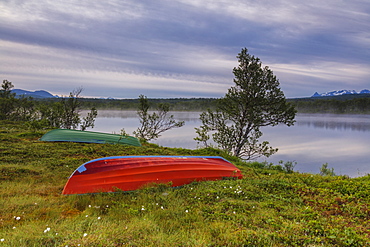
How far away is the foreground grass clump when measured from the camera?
10.9 ft

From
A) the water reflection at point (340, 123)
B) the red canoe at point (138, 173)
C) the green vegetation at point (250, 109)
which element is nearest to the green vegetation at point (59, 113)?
the green vegetation at point (250, 109)

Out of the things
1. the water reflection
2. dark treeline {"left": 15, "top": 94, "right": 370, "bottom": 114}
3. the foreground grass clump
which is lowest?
the foreground grass clump

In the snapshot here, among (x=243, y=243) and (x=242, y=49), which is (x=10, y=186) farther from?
(x=242, y=49)

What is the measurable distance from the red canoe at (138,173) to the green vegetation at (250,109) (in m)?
9.36

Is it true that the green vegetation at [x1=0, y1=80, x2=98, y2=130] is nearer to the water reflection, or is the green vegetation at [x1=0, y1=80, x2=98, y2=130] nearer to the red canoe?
the red canoe

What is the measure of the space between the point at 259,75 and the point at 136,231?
14.6 meters

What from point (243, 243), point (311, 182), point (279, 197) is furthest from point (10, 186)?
point (311, 182)

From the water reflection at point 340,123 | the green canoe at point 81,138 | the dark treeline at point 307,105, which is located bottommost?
the green canoe at point 81,138

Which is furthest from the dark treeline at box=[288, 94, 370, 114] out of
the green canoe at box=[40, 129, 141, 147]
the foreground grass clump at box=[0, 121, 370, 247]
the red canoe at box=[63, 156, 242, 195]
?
the foreground grass clump at box=[0, 121, 370, 247]

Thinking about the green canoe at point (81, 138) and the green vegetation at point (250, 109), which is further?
the green vegetation at point (250, 109)

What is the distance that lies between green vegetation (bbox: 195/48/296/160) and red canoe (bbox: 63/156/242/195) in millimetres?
9364

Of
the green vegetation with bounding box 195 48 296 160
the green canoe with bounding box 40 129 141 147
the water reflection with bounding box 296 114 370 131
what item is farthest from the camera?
the water reflection with bounding box 296 114 370 131

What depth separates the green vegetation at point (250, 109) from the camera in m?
16.3

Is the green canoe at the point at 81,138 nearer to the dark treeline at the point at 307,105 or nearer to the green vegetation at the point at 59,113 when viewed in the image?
the green vegetation at the point at 59,113
